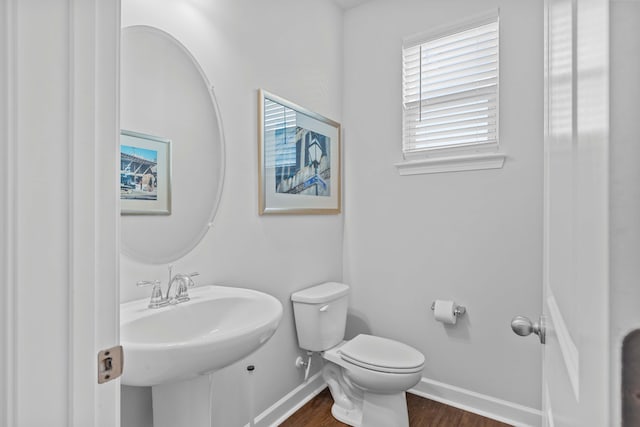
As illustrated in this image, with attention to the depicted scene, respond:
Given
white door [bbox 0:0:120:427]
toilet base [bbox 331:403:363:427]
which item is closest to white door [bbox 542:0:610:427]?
white door [bbox 0:0:120:427]

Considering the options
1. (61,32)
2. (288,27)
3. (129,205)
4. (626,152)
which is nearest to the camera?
(626,152)

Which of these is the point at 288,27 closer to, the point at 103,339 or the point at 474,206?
the point at 474,206

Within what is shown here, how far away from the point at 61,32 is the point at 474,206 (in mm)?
1914

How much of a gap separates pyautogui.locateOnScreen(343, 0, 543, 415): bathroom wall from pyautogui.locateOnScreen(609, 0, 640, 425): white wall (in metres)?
1.76

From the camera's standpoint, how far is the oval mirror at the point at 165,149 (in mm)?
1217

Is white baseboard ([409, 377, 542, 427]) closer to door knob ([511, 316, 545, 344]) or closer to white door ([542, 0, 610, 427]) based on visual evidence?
door knob ([511, 316, 545, 344])

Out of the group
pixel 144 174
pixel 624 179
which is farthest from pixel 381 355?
pixel 624 179

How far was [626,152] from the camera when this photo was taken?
9.4 inches

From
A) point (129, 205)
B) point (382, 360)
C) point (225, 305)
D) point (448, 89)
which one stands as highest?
point (448, 89)

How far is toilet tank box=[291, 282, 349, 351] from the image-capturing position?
184 cm

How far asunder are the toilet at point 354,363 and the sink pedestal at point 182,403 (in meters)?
0.77

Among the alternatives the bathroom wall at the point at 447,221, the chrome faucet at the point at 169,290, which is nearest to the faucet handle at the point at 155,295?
the chrome faucet at the point at 169,290

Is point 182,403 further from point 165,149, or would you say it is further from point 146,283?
point 165,149

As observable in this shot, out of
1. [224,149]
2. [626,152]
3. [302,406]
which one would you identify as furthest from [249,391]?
[626,152]
